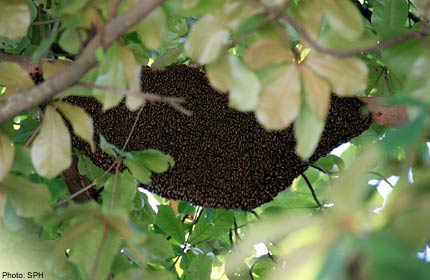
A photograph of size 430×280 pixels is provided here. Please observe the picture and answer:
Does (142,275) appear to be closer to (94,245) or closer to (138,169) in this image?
(94,245)

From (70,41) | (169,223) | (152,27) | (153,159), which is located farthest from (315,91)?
(169,223)

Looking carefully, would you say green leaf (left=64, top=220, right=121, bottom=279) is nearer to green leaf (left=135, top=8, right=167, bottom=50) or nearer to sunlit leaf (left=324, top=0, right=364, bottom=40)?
green leaf (left=135, top=8, right=167, bottom=50)

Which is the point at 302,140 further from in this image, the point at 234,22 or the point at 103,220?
the point at 103,220

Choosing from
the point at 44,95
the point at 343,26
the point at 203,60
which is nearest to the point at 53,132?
the point at 44,95

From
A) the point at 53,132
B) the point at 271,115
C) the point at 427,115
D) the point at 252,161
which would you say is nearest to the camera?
the point at 427,115

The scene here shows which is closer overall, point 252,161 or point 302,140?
point 302,140

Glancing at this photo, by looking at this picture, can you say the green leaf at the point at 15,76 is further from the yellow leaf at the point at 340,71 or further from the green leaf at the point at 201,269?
the green leaf at the point at 201,269
